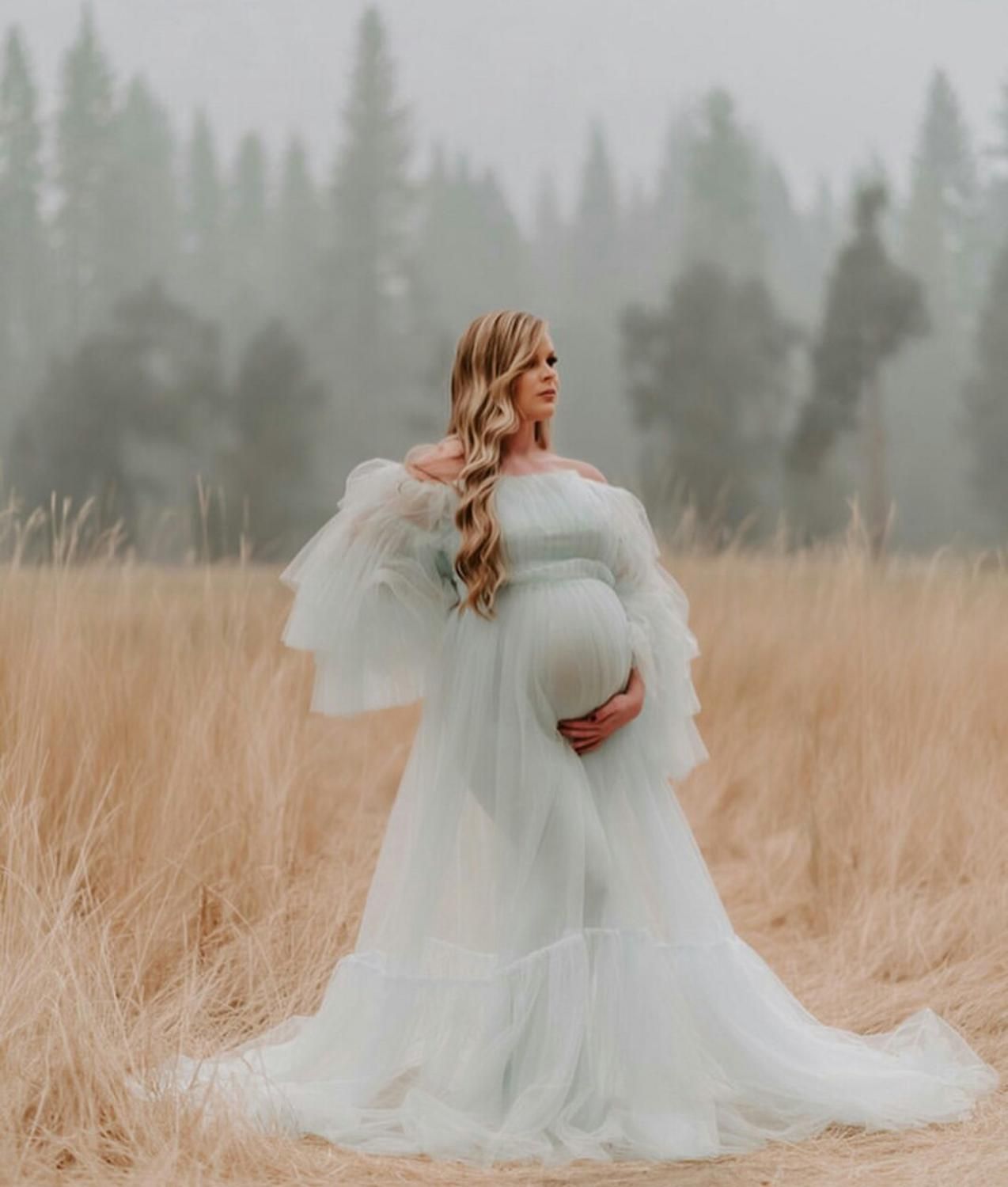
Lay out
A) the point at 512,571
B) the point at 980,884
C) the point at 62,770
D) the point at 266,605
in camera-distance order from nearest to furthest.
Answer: the point at 512,571
the point at 62,770
the point at 980,884
the point at 266,605

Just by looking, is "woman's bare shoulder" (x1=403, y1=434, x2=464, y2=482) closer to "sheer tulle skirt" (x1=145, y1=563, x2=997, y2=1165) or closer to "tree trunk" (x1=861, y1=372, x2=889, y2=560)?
"sheer tulle skirt" (x1=145, y1=563, x2=997, y2=1165)

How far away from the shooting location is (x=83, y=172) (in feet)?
51.0

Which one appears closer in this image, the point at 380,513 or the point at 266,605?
the point at 380,513

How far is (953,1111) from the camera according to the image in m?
3.15

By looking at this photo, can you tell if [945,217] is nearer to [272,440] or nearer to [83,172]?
[272,440]

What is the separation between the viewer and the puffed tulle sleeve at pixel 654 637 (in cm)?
320

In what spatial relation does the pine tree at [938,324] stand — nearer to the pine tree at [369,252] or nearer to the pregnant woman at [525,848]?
the pine tree at [369,252]

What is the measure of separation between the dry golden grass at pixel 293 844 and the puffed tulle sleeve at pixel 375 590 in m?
0.69

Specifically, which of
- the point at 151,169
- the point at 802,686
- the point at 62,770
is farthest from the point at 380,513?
the point at 151,169

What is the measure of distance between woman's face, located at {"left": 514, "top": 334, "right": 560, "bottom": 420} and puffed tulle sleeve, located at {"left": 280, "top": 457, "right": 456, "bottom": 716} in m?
0.21

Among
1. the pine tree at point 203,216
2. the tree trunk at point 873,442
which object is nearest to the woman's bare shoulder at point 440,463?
the tree trunk at point 873,442

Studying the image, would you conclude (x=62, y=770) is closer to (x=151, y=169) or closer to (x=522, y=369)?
(x=522, y=369)

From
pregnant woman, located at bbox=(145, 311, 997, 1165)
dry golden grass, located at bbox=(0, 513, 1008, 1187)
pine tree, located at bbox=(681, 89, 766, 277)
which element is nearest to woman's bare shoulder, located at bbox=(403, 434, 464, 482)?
pregnant woman, located at bbox=(145, 311, 997, 1165)

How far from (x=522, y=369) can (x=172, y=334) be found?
480 inches
